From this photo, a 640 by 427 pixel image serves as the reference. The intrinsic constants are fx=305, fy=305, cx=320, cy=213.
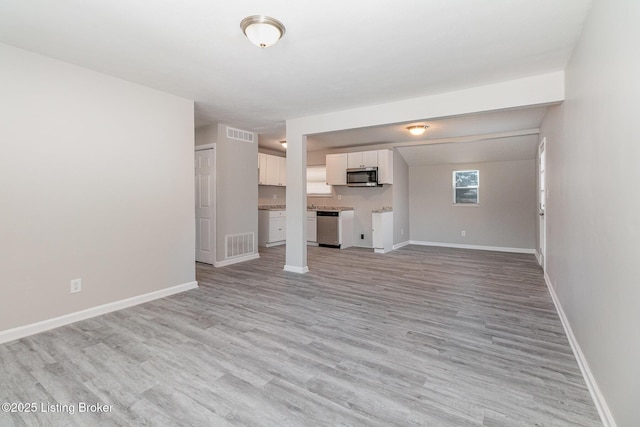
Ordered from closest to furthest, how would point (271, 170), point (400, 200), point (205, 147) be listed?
point (205, 147) → point (400, 200) → point (271, 170)

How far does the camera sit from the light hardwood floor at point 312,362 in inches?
65.3

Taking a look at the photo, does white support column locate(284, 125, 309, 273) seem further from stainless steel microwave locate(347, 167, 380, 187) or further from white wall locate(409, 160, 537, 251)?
white wall locate(409, 160, 537, 251)

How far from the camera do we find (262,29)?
2123 millimetres

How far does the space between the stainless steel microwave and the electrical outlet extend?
5177 millimetres

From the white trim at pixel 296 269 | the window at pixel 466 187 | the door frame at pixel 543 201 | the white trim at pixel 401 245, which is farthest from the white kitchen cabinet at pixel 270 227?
the door frame at pixel 543 201

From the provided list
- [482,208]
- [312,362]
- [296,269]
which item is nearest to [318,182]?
[296,269]

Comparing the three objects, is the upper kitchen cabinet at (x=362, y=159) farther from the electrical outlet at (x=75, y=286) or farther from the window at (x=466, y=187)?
the electrical outlet at (x=75, y=286)

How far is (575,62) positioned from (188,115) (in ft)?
13.1

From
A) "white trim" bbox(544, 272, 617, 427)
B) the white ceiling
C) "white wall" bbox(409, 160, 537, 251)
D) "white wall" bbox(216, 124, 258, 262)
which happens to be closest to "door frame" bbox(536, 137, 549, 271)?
"white wall" bbox(409, 160, 537, 251)

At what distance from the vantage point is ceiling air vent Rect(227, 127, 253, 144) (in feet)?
17.4

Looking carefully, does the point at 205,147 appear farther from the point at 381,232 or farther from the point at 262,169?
the point at 381,232

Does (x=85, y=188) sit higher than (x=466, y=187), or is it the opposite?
(x=466, y=187)

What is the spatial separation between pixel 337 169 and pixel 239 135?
261 centimetres

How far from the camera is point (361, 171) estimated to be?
679cm
